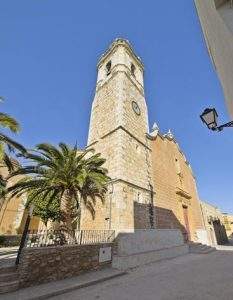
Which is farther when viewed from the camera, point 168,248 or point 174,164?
point 174,164

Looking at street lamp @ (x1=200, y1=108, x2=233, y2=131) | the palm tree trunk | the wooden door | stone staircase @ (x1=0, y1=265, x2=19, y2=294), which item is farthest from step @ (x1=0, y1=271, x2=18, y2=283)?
the wooden door

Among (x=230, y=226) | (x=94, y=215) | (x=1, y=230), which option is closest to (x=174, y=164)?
(x=94, y=215)

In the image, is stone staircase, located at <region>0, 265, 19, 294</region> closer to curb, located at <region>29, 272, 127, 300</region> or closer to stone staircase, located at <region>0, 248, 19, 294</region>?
stone staircase, located at <region>0, 248, 19, 294</region>

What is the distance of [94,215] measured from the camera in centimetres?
1328

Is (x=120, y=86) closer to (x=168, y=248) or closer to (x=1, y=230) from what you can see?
(x=168, y=248)

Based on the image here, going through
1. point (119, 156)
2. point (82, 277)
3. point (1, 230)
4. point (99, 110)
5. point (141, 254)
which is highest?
point (99, 110)

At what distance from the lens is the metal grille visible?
806 centimetres

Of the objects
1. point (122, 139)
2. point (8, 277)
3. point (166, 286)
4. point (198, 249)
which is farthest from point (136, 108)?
point (8, 277)

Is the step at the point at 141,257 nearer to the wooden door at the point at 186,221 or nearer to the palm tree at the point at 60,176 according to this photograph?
the palm tree at the point at 60,176

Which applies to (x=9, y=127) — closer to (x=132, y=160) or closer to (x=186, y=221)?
(x=132, y=160)

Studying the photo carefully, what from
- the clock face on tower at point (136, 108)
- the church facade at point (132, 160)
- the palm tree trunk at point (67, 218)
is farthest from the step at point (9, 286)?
the clock face on tower at point (136, 108)

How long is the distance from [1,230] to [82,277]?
13.9 m

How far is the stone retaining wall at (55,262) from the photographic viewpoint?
7035 millimetres

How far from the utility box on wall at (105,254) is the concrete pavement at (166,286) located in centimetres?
132
